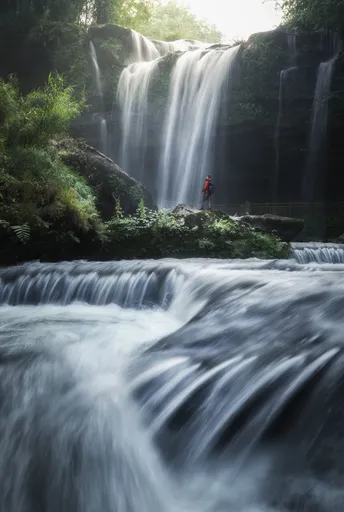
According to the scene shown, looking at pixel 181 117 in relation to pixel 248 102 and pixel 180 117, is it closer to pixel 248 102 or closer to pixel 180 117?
pixel 180 117

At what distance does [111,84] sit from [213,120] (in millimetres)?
6524

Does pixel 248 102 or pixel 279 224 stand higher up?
pixel 248 102

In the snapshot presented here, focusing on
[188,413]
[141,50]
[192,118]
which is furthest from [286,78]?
[188,413]

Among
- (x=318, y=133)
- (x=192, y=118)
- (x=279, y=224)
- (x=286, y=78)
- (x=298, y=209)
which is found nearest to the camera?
(x=279, y=224)

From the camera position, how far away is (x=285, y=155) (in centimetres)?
2528

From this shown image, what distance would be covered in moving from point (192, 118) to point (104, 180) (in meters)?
12.1

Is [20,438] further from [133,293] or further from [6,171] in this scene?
[6,171]

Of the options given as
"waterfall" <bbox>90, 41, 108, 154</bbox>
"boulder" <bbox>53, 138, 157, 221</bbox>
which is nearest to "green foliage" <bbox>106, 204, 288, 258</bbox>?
"boulder" <bbox>53, 138, 157, 221</bbox>

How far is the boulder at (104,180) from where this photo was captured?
1341 centimetres

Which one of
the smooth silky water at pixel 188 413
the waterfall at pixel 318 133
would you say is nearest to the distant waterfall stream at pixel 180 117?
the waterfall at pixel 318 133

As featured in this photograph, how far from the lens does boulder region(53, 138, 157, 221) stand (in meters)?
13.4

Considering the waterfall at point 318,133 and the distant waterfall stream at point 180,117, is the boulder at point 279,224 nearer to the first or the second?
the waterfall at point 318,133

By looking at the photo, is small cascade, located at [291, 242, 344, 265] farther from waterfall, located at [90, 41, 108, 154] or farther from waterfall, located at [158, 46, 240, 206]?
waterfall, located at [90, 41, 108, 154]

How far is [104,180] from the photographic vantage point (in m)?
13.7
